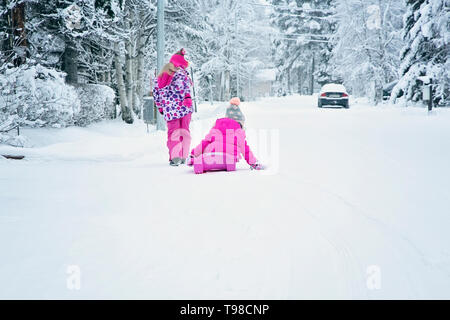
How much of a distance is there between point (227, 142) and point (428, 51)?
16636 millimetres

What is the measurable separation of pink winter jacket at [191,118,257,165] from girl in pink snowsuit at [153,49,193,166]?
811 mm

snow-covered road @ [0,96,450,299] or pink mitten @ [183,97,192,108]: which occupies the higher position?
pink mitten @ [183,97,192,108]

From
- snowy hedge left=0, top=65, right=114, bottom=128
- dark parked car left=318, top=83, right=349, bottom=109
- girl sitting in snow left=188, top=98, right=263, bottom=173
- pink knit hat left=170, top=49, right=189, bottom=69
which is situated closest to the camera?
girl sitting in snow left=188, top=98, right=263, bottom=173

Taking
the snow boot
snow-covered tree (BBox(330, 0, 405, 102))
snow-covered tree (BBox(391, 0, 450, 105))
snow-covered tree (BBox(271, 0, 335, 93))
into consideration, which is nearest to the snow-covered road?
the snow boot

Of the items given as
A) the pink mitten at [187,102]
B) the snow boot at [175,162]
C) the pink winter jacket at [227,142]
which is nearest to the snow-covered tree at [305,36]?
the pink mitten at [187,102]

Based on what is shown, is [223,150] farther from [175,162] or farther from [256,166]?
[175,162]

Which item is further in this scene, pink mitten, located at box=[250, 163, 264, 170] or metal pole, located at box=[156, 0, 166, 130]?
metal pole, located at box=[156, 0, 166, 130]

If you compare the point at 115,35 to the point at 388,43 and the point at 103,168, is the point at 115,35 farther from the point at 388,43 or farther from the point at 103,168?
the point at 388,43

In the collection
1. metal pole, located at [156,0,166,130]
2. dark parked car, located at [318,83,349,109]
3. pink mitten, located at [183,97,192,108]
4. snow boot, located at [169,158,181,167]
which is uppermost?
metal pole, located at [156,0,166,130]

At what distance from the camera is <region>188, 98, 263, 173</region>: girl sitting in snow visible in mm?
5535

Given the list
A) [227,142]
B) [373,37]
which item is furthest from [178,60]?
[373,37]

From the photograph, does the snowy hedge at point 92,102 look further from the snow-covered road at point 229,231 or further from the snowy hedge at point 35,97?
the snow-covered road at point 229,231

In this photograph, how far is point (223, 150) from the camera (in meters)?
5.56

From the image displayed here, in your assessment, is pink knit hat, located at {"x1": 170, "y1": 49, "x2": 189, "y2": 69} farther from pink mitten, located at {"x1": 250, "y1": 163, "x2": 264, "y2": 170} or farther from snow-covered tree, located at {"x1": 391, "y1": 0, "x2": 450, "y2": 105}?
snow-covered tree, located at {"x1": 391, "y1": 0, "x2": 450, "y2": 105}
